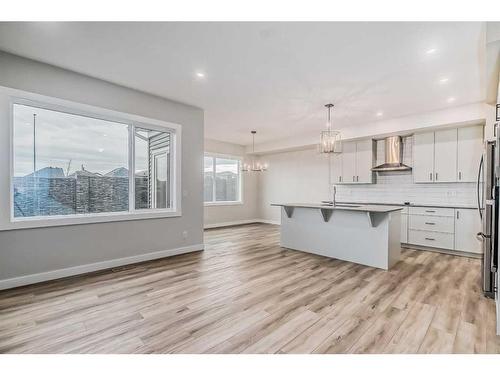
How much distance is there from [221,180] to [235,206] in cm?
99

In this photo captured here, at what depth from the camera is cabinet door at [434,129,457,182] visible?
199 inches

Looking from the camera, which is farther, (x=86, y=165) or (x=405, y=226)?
(x=405, y=226)

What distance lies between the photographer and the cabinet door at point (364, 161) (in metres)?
6.25

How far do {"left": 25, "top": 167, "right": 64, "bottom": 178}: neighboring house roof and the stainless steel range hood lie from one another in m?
6.21

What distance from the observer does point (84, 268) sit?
12.0 feet

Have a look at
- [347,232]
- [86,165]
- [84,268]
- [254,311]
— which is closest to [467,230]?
[347,232]

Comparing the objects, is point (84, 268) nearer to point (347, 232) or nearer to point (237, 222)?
point (347, 232)

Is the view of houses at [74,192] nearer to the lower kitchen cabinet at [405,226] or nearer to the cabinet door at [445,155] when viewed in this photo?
the lower kitchen cabinet at [405,226]

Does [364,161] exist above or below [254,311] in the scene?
above

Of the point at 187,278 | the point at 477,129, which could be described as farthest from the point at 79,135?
the point at 477,129

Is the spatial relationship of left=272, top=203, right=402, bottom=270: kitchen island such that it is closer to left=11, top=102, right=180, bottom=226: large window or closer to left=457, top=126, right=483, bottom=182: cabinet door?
left=457, top=126, right=483, bottom=182: cabinet door

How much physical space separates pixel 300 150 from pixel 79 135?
6026 mm

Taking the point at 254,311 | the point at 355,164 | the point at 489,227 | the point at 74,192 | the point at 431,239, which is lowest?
the point at 254,311

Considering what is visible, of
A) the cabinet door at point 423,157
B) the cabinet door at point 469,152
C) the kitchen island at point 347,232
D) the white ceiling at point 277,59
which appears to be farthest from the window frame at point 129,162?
the cabinet door at point 469,152
